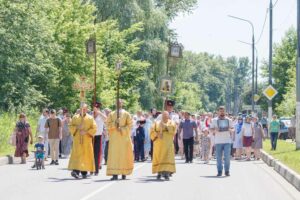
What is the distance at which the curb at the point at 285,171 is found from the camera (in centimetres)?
1982

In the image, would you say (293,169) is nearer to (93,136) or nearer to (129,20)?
(93,136)

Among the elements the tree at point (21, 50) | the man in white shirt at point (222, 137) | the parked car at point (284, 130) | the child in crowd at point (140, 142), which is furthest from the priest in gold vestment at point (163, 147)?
the parked car at point (284, 130)

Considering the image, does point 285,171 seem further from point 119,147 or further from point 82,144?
point 82,144

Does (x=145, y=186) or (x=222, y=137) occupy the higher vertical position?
(x=222, y=137)

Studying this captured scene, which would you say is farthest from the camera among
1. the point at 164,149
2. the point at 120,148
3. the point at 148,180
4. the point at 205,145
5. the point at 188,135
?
the point at 205,145

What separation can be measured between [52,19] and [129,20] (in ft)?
36.3

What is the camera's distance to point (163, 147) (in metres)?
21.5

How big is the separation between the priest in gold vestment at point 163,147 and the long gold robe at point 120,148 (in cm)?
68

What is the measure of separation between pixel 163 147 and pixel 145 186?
2427 mm

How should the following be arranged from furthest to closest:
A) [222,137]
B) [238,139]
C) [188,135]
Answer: [238,139] < [188,135] < [222,137]

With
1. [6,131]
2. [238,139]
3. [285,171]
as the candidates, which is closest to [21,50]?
[6,131]

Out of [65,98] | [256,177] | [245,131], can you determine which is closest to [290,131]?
[65,98]

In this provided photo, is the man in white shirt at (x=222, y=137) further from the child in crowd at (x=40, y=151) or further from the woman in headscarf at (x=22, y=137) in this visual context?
the woman in headscarf at (x=22, y=137)

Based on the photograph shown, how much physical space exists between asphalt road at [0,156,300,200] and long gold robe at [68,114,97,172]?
0.38 meters
